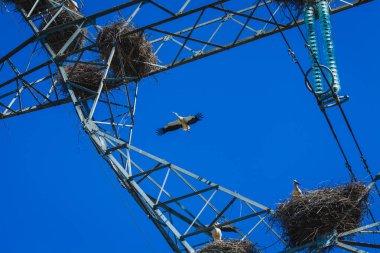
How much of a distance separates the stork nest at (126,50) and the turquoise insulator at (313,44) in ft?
9.24

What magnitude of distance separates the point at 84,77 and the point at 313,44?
379 centimetres

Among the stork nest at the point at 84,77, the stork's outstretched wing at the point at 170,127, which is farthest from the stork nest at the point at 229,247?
the stork's outstretched wing at the point at 170,127

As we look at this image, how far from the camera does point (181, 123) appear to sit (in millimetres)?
19016

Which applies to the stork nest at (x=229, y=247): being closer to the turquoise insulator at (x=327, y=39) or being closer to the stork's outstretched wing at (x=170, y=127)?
the turquoise insulator at (x=327, y=39)

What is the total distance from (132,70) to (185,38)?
107cm

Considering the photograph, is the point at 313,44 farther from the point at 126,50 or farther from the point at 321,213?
the point at 126,50

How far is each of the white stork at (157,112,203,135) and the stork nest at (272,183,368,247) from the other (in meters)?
3.86

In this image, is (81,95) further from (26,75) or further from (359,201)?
(359,201)

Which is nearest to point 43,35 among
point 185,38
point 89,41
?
point 89,41

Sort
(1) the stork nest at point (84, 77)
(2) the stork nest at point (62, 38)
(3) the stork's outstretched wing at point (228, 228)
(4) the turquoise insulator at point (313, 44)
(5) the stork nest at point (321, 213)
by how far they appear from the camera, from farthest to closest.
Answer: (2) the stork nest at point (62, 38) → (1) the stork nest at point (84, 77) → (3) the stork's outstretched wing at point (228, 228) → (4) the turquoise insulator at point (313, 44) → (5) the stork nest at point (321, 213)

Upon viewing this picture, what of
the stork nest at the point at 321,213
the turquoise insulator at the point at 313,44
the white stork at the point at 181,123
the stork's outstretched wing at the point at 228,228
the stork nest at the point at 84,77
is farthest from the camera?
the white stork at the point at 181,123

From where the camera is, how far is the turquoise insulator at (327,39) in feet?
49.6

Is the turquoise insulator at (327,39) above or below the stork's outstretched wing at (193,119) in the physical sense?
below

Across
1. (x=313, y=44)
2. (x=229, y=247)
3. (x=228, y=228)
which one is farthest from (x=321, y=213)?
(x=313, y=44)
